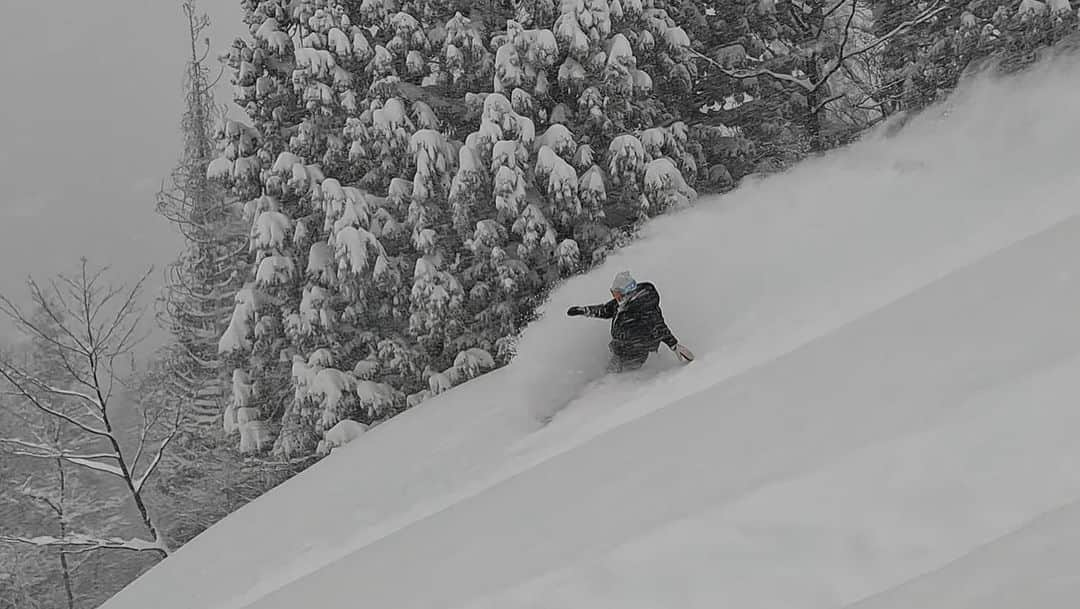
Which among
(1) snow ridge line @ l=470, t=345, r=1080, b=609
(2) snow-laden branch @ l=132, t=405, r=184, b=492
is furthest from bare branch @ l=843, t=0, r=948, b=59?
(2) snow-laden branch @ l=132, t=405, r=184, b=492

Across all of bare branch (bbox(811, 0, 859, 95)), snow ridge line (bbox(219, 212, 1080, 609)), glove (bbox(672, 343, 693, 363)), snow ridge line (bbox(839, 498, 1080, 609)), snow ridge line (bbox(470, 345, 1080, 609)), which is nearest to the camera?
snow ridge line (bbox(839, 498, 1080, 609))

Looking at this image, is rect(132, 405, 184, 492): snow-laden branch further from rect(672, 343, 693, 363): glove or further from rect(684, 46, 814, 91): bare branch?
rect(684, 46, 814, 91): bare branch

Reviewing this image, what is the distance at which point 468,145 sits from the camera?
11898 millimetres

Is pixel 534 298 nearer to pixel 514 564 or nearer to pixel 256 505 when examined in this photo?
pixel 256 505

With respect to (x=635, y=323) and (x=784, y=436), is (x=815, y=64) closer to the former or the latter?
(x=635, y=323)

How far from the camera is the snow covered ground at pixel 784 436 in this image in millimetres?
3680

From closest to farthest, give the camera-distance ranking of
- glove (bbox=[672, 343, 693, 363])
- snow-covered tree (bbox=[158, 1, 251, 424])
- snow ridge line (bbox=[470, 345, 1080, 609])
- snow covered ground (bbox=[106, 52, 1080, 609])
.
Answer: snow covered ground (bbox=[106, 52, 1080, 609]) → snow ridge line (bbox=[470, 345, 1080, 609]) → glove (bbox=[672, 343, 693, 363]) → snow-covered tree (bbox=[158, 1, 251, 424])

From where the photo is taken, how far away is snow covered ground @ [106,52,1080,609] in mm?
3680

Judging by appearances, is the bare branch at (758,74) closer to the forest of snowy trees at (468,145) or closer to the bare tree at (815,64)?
the bare tree at (815,64)

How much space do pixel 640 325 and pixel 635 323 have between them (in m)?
0.06

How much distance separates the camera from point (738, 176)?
1393cm

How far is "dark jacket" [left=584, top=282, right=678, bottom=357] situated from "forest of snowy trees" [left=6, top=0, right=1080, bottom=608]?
3300mm

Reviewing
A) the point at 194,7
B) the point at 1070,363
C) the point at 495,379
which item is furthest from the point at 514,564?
the point at 194,7

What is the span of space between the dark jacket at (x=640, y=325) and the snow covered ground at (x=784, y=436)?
0.39 metres
